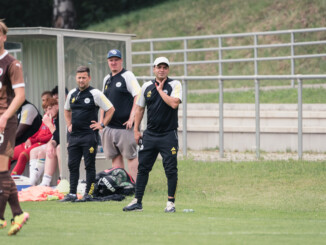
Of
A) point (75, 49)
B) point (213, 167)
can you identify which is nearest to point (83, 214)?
point (75, 49)

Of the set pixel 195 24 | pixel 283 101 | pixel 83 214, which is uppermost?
pixel 195 24

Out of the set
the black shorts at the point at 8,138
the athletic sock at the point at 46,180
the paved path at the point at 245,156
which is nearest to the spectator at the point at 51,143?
the athletic sock at the point at 46,180

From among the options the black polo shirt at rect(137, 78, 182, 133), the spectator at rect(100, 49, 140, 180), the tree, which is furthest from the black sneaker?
the tree

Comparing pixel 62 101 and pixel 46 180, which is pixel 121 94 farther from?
pixel 46 180

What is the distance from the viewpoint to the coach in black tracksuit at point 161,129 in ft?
35.3

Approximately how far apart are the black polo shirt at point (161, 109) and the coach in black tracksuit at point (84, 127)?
162 cm

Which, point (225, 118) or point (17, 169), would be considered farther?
point (225, 118)

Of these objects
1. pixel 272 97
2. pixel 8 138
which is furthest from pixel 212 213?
pixel 272 97

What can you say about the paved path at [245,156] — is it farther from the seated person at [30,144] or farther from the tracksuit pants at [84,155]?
the tracksuit pants at [84,155]

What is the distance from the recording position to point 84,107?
12375mm

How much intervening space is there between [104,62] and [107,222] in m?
5.52

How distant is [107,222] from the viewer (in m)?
9.59

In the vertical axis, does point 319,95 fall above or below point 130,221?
above

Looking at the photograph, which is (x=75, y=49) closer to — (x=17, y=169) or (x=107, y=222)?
(x=17, y=169)
